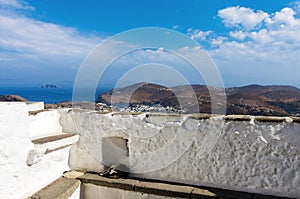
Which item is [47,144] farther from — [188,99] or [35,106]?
[188,99]

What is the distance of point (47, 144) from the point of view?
9.36 feet

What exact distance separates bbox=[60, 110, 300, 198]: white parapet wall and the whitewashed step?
225mm

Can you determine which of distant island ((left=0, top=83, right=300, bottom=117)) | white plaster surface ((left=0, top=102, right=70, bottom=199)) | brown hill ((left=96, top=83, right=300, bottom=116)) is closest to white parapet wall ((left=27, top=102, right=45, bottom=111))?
distant island ((left=0, top=83, right=300, bottom=117))

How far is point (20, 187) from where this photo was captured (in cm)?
255

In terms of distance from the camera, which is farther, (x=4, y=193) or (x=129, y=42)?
(x=129, y=42)

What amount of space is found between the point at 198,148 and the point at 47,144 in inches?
72.0

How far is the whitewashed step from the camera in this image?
2.63 meters

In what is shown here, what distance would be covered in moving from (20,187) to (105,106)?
1.86 meters

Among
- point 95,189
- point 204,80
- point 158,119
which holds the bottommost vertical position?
point 95,189

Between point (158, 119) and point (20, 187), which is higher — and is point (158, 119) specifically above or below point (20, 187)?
above

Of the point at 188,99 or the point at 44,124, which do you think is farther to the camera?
the point at 188,99

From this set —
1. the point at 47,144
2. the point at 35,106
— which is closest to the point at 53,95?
the point at 35,106

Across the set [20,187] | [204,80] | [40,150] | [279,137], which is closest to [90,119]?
[40,150]

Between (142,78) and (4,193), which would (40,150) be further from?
(142,78)
